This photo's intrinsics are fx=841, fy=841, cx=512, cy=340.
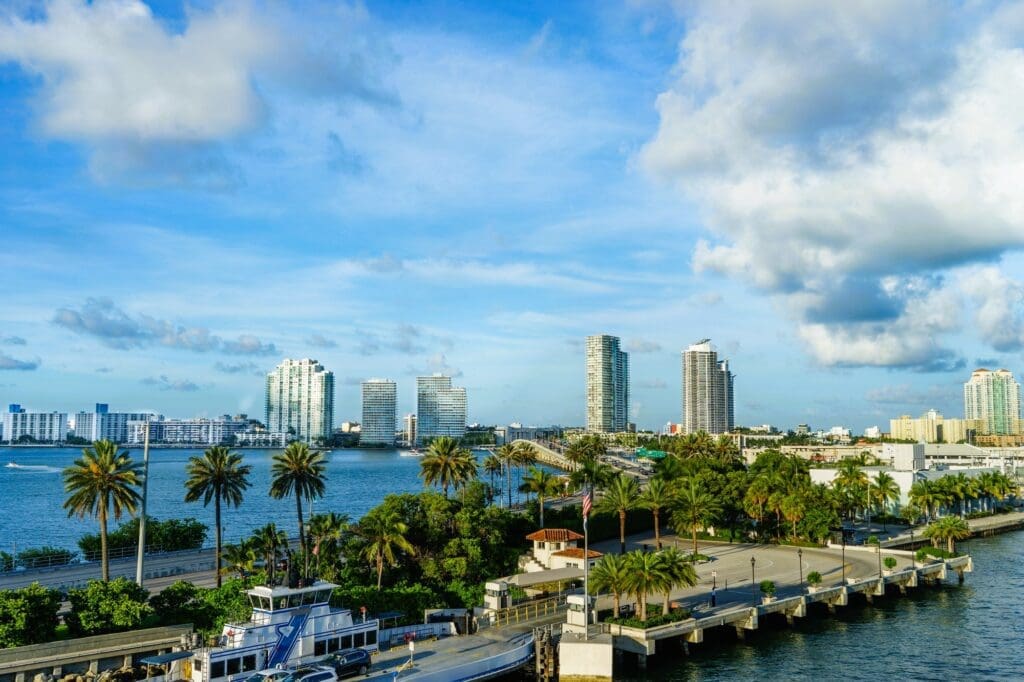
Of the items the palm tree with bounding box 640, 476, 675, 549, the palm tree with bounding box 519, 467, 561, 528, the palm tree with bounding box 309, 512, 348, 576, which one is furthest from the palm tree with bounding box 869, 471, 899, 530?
the palm tree with bounding box 309, 512, 348, 576

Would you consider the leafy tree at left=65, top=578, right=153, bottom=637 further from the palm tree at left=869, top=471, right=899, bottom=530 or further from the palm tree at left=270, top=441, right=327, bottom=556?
the palm tree at left=869, top=471, right=899, bottom=530

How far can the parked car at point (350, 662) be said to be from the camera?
3888 centimetres

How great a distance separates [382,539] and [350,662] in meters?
16.6

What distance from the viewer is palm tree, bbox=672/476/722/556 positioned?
257 feet

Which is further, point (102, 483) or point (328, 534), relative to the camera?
point (328, 534)

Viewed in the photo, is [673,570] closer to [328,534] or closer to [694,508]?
[328,534]

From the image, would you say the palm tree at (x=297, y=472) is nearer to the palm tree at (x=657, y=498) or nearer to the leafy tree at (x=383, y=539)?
the leafy tree at (x=383, y=539)

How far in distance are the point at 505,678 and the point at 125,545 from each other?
43749mm

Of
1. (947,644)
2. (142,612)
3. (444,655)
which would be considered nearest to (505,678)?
(444,655)

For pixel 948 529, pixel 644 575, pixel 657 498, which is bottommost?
pixel 948 529

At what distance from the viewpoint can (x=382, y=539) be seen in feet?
182

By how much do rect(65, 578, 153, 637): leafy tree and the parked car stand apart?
11986 millimetres

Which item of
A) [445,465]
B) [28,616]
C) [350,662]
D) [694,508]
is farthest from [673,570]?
[445,465]

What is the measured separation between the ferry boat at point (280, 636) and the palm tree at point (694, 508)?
143ft
